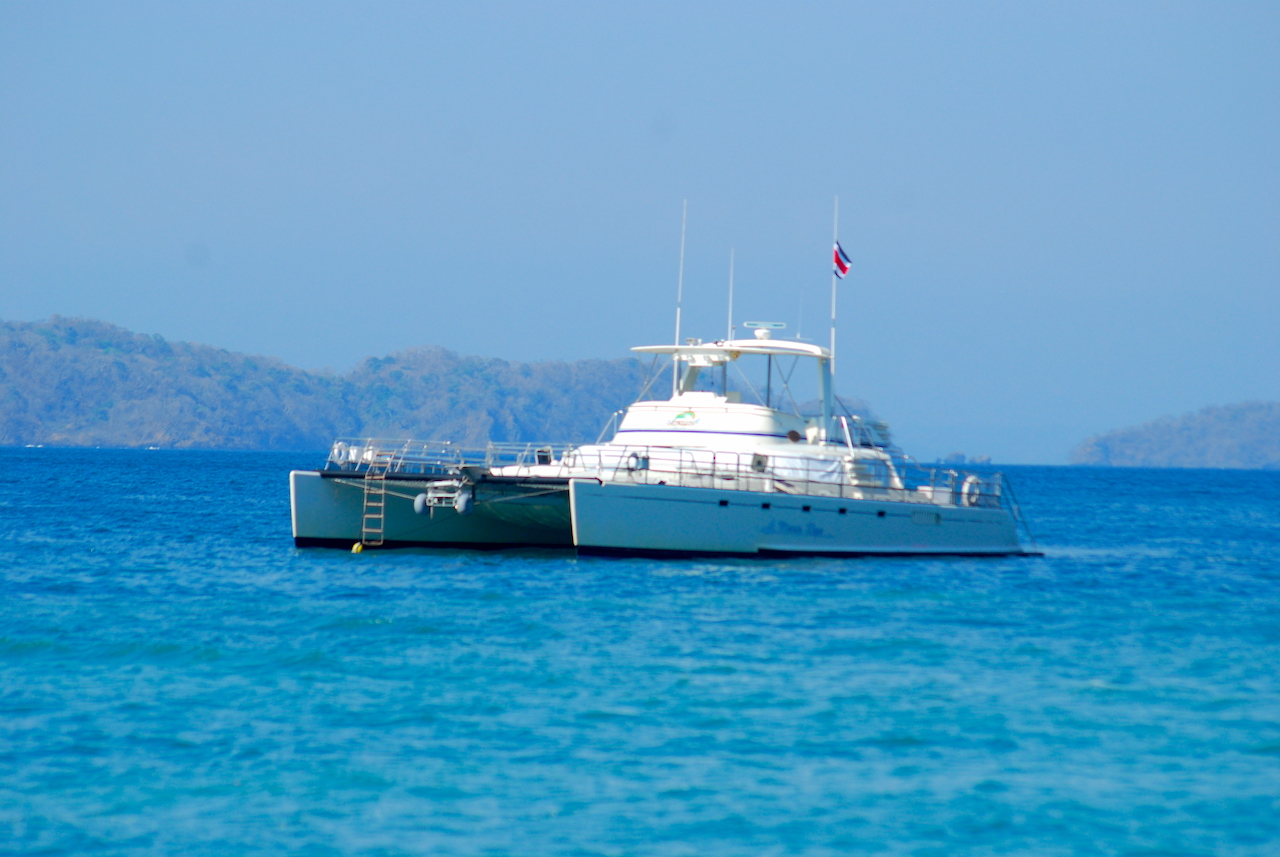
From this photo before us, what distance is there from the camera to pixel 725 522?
74.6ft

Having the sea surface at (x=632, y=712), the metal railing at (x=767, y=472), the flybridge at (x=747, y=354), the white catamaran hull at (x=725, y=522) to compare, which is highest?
the flybridge at (x=747, y=354)

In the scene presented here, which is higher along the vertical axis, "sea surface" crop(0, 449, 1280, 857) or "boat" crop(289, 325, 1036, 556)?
"boat" crop(289, 325, 1036, 556)

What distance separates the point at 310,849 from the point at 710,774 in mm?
3076

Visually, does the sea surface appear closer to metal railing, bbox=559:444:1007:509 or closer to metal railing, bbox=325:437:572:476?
metal railing, bbox=559:444:1007:509

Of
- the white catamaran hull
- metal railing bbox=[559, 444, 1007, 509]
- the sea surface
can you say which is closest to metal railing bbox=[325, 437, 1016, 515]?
metal railing bbox=[559, 444, 1007, 509]

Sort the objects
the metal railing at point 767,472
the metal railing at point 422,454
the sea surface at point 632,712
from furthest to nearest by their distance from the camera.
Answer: the metal railing at point 422,454, the metal railing at point 767,472, the sea surface at point 632,712

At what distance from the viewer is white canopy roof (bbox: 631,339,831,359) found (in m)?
25.9

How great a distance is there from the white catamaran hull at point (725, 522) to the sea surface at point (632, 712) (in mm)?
537

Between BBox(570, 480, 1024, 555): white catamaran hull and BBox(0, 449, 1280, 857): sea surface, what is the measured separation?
0.54 m

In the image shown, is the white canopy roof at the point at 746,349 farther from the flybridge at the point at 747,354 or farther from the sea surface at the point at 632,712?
the sea surface at the point at 632,712

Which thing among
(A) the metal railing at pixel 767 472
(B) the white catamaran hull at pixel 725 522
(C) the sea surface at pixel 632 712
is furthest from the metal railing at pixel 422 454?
(B) the white catamaran hull at pixel 725 522

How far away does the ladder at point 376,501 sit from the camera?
24391 millimetres

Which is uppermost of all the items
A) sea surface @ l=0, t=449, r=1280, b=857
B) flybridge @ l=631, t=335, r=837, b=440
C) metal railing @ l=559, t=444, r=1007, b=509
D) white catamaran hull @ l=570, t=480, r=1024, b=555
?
flybridge @ l=631, t=335, r=837, b=440

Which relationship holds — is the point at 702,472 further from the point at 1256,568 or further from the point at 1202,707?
the point at 1256,568
